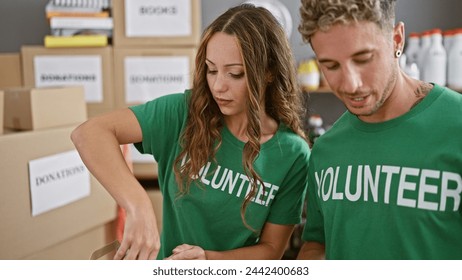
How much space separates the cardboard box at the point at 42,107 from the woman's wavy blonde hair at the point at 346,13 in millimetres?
976

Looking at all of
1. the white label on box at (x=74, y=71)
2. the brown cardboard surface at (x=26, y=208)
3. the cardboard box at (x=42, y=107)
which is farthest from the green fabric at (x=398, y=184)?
the white label on box at (x=74, y=71)

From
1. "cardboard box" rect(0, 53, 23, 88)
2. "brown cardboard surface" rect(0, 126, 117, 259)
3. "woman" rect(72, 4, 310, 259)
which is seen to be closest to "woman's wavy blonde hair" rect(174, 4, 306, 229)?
"woman" rect(72, 4, 310, 259)

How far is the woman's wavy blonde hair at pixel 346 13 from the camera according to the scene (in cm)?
64

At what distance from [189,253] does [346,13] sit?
46 centimetres

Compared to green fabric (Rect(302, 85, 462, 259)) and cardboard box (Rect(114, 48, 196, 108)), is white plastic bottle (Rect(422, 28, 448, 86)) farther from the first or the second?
green fabric (Rect(302, 85, 462, 259))

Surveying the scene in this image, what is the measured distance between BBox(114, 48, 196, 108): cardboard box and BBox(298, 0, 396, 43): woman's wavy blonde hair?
1.41 meters

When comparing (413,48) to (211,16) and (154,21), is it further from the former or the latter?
(154,21)

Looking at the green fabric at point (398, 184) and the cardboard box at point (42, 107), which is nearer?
the green fabric at point (398, 184)

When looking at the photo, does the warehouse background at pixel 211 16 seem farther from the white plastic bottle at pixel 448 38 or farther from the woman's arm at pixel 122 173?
the woman's arm at pixel 122 173

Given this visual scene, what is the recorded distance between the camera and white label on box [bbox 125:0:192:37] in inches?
80.6

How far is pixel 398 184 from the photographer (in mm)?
702

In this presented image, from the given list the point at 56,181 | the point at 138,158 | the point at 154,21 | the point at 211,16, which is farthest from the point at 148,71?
the point at 56,181
